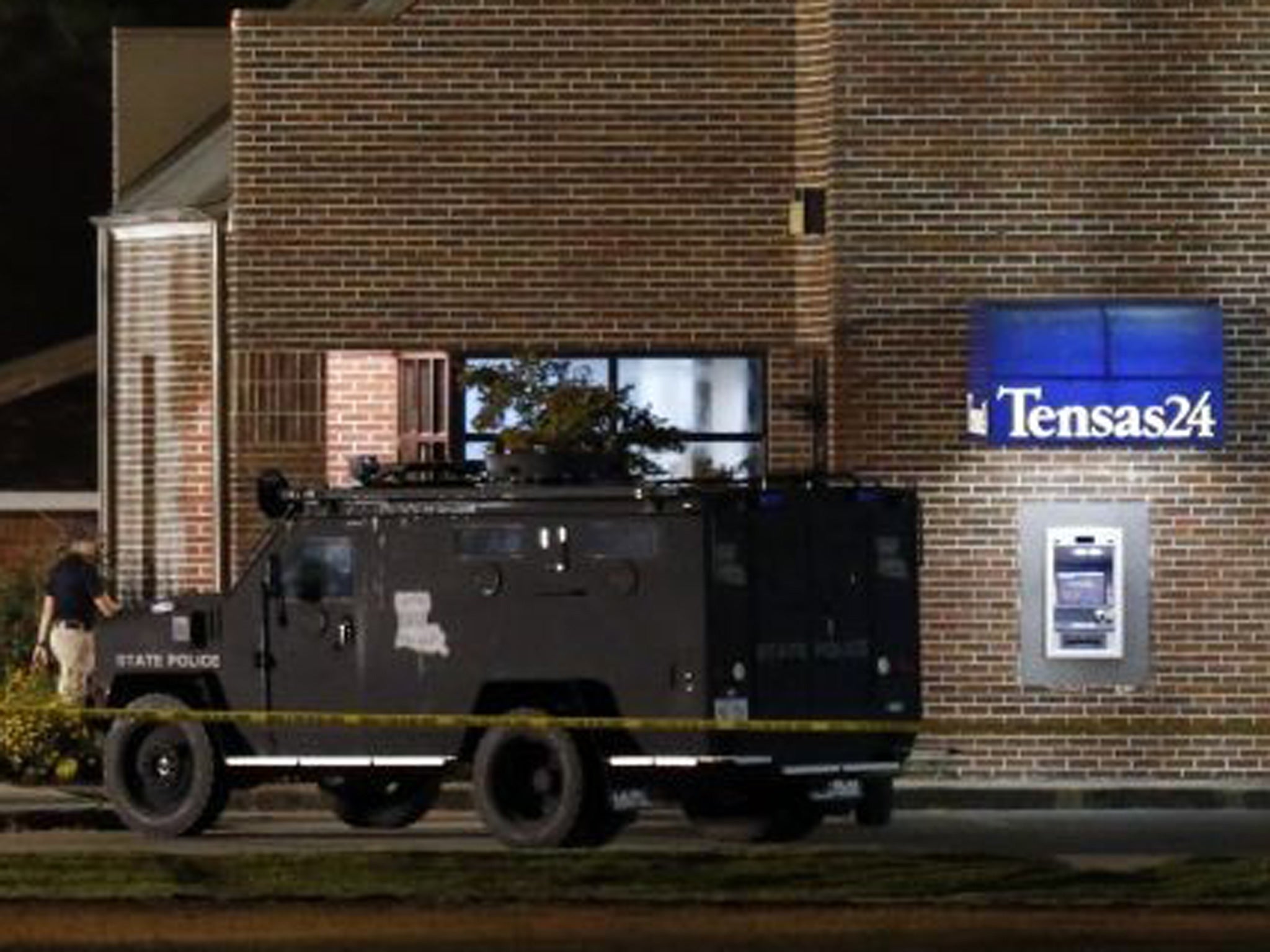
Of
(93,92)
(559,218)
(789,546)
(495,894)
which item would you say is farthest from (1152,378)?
(93,92)

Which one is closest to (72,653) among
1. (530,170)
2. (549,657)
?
(530,170)

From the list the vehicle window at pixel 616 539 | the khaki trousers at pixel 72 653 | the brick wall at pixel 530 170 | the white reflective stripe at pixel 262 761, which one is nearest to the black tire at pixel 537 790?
the vehicle window at pixel 616 539

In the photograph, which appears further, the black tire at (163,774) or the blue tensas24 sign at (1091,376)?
the blue tensas24 sign at (1091,376)

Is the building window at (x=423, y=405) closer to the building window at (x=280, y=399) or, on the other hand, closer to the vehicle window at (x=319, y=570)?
the building window at (x=280, y=399)

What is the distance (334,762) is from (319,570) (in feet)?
3.78

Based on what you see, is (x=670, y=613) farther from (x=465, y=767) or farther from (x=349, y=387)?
(x=349, y=387)

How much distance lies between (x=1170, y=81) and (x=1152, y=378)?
85.7 inches

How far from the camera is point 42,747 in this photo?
34094 millimetres

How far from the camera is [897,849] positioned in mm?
28984

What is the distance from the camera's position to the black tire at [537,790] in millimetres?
29156

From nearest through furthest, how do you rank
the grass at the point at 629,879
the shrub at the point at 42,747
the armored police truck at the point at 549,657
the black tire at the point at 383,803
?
1. the grass at the point at 629,879
2. the armored police truck at the point at 549,657
3. the black tire at the point at 383,803
4. the shrub at the point at 42,747

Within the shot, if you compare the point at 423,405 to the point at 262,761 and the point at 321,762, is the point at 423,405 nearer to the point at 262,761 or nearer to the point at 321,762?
the point at 262,761

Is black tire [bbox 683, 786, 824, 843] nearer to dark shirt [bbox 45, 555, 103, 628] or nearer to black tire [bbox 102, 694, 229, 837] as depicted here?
black tire [bbox 102, 694, 229, 837]

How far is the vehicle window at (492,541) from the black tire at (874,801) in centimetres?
254
